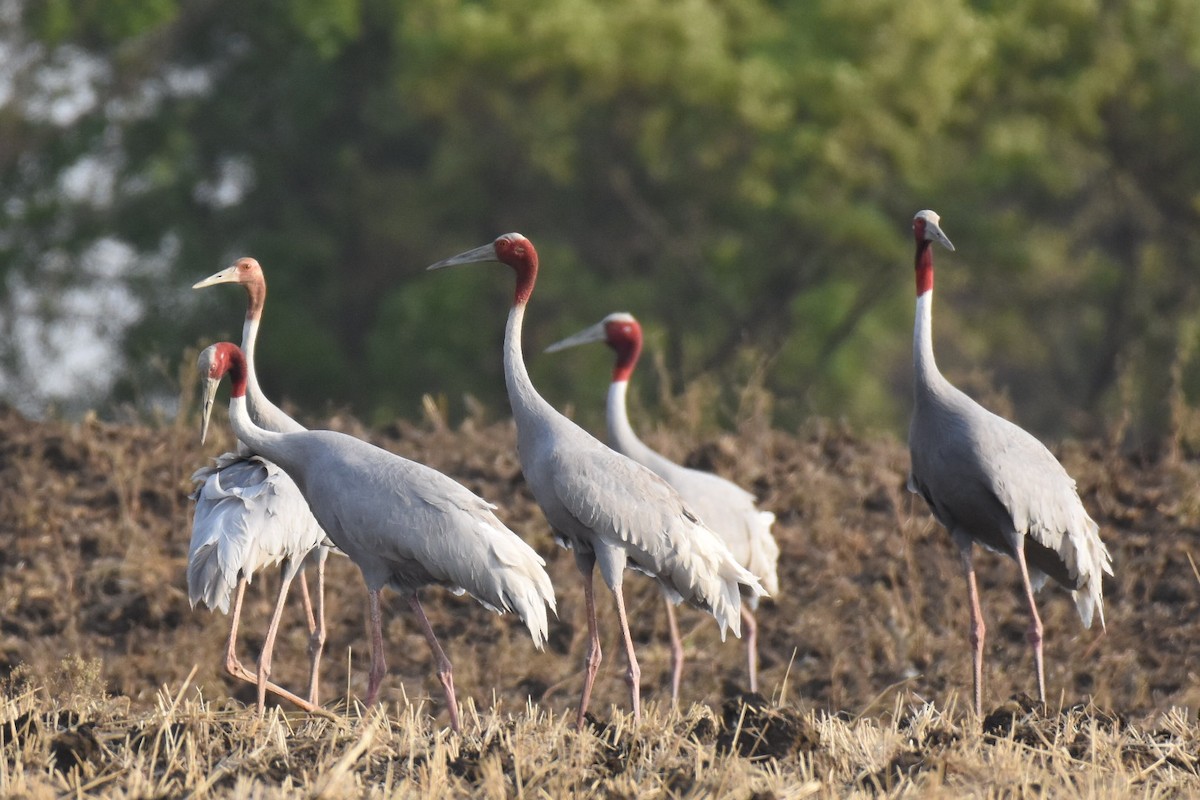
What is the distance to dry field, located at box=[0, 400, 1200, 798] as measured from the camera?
5121 mm

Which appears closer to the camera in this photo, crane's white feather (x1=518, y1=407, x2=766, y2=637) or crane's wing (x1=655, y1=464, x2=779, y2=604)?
crane's white feather (x1=518, y1=407, x2=766, y2=637)

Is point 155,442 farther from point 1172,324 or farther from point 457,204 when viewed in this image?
point 1172,324

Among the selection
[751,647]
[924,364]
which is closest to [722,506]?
[751,647]

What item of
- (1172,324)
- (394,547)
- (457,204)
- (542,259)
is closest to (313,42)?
(457,204)

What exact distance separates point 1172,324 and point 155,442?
39.3 feet

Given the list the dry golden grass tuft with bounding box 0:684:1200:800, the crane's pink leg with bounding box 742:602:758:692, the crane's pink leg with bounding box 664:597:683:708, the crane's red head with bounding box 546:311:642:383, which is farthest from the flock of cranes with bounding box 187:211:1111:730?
the crane's red head with bounding box 546:311:642:383

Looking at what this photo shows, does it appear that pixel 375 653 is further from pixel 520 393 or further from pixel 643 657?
pixel 643 657

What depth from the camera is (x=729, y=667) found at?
8.55 meters

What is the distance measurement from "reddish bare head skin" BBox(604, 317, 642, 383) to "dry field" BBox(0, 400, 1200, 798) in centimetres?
101

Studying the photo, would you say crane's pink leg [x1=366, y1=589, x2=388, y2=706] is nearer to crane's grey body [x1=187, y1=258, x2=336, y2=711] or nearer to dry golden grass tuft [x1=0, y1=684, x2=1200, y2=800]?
dry golden grass tuft [x1=0, y1=684, x2=1200, y2=800]

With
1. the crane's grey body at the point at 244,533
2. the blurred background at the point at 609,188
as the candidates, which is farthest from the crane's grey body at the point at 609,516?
the blurred background at the point at 609,188

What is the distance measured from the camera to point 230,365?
6.88 metres

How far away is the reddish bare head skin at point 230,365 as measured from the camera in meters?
6.77

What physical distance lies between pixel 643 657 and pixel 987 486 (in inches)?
92.8
